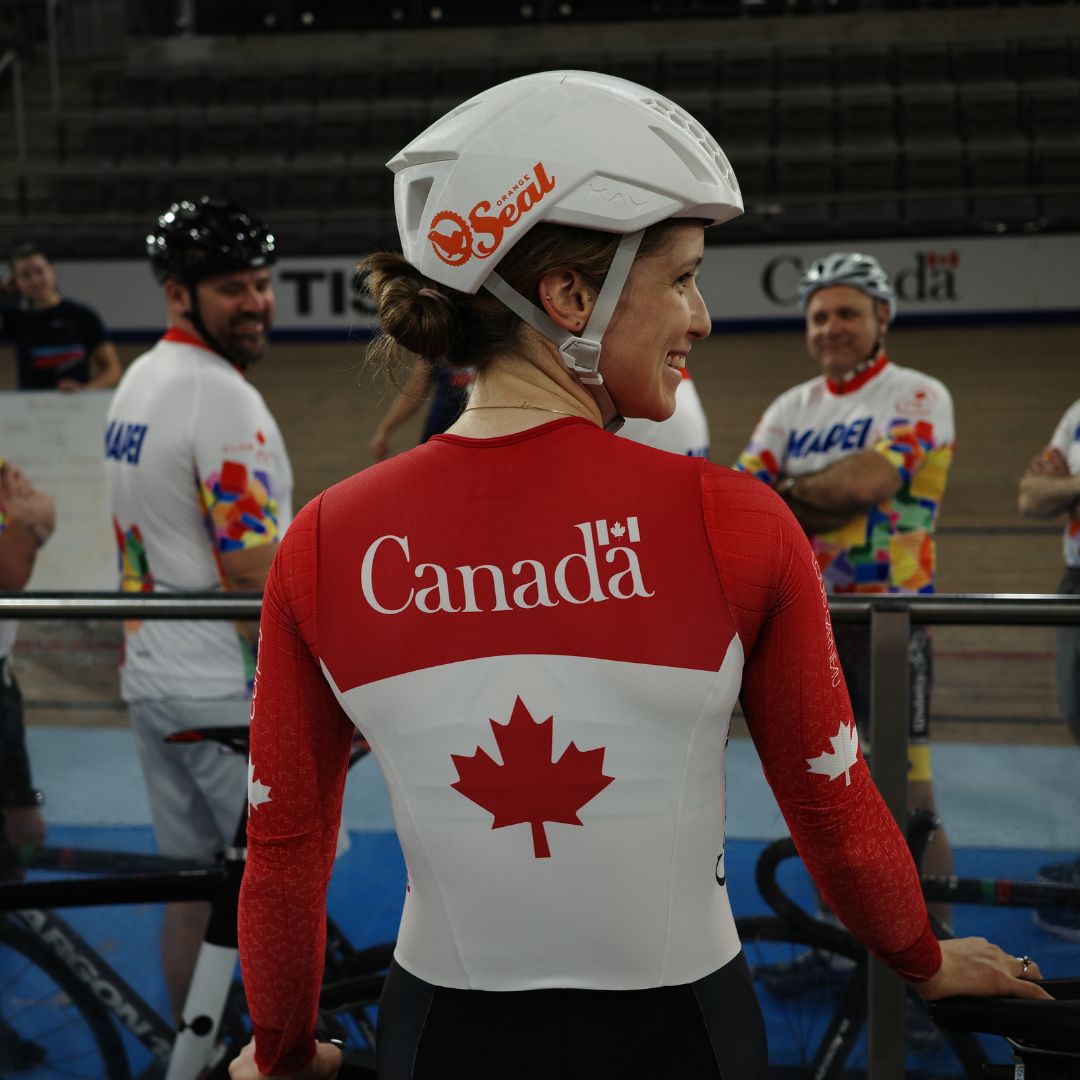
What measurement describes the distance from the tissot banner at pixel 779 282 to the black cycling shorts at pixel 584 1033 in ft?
34.3

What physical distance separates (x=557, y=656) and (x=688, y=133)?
18.0 inches

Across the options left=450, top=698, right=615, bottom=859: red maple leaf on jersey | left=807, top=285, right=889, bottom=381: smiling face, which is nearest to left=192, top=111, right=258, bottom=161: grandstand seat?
left=807, top=285, right=889, bottom=381: smiling face

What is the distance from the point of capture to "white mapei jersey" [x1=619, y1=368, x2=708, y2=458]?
250cm

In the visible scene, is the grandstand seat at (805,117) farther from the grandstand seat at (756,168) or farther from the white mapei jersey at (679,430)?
the white mapei jersey at (679,430)

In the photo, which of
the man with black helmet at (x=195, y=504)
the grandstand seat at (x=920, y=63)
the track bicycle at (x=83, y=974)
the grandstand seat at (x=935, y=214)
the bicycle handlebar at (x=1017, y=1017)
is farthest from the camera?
the grandstand seat at (x=920, y=63)

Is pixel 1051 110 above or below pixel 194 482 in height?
above

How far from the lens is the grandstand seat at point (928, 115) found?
13445 mm

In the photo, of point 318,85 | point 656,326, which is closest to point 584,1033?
point 656,326

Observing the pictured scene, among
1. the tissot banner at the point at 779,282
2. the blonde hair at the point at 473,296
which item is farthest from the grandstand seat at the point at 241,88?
the blonde hair at the point at 473,296

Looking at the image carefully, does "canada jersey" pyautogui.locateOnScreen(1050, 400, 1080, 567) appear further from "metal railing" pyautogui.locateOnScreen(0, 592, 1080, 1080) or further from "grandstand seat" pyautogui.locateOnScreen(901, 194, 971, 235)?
"grandstand seat" pyautogui.locateOnScreen(901, 194, 971, 235)

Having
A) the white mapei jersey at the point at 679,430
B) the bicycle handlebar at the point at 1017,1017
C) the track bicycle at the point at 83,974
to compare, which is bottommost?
the track bicycle at the point at 83,974

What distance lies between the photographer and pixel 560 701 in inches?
39.6

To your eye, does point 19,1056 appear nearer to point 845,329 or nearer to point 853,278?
point 845,329

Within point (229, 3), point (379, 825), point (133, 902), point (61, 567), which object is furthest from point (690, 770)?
point (229, 3)
